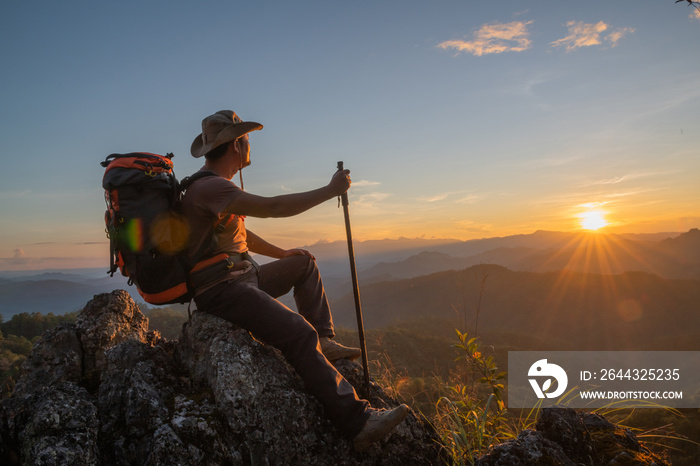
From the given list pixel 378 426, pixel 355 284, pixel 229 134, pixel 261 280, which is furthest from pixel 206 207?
pixel 378 426

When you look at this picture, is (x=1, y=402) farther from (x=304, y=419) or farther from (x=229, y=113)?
(x=229, y=113)

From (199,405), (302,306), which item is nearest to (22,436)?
(199,405)

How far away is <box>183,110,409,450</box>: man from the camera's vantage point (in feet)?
11.6

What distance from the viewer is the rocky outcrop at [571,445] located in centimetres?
328

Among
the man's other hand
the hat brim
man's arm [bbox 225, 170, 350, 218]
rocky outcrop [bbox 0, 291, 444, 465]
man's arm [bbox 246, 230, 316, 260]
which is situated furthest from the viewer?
man's arm [bbox 246, 230, 316, 260]

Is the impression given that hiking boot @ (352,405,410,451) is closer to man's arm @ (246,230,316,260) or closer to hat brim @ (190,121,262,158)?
man's arm @ (246,230,316,260)

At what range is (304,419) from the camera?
3.48 metres

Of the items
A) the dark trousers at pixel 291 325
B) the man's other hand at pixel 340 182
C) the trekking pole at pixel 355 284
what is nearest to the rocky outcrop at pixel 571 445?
the dark trousers at pixel 291 325

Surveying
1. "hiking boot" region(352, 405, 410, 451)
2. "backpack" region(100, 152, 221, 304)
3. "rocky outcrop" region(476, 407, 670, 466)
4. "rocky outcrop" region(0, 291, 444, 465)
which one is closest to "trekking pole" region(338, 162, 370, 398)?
"rocky outcrop" region(0, 291, 444, 465)

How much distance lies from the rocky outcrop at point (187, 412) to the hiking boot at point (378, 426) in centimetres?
18

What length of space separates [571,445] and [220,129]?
4.68m

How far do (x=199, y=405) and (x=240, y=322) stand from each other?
2.69 ft
